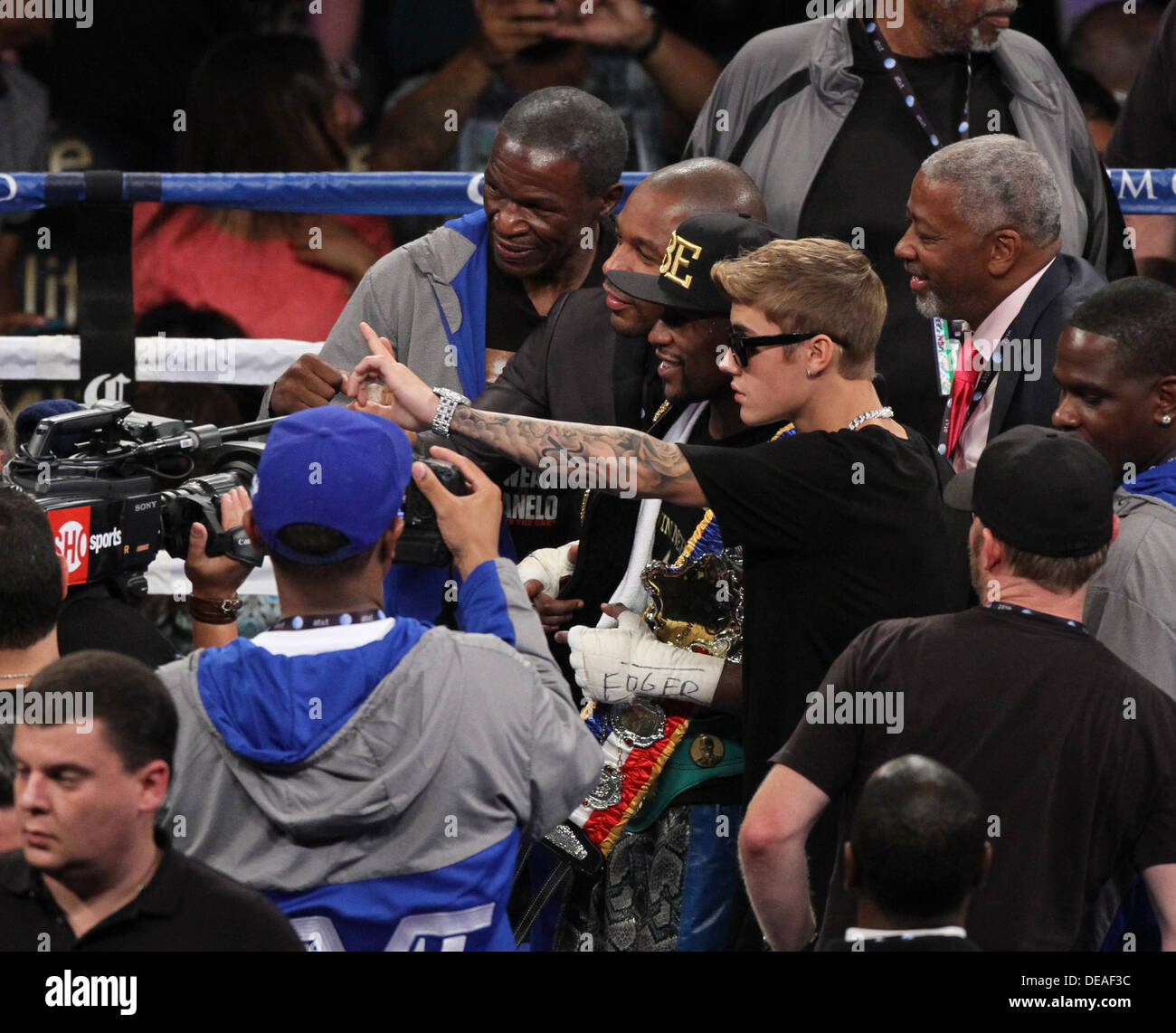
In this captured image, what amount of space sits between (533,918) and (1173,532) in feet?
4.25

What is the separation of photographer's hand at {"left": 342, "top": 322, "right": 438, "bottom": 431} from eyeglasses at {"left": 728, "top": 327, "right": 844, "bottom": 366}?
0.53m

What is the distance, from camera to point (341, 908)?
205 cm

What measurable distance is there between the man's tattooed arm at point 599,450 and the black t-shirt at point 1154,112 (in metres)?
2.73

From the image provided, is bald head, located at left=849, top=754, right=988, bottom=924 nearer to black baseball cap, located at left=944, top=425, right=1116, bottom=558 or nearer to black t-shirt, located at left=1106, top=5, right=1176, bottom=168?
black baseball cap, located at left=944, top=425, right=1116, bottom=558

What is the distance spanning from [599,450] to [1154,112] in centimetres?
281

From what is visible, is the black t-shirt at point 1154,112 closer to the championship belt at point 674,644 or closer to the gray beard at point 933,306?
the gray beard at point 933,306

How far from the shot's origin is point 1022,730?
215cm

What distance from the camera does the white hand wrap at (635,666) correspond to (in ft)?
9.18

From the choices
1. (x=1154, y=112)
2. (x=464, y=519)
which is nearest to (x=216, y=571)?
(x=464, y=519)

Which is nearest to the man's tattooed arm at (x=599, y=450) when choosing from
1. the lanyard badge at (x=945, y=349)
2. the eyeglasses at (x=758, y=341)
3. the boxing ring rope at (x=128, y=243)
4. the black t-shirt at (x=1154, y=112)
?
the eyeglasses at (x=758, y=341)

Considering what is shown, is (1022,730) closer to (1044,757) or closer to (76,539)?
(1044,757)

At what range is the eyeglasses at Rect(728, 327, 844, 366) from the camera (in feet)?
8.62

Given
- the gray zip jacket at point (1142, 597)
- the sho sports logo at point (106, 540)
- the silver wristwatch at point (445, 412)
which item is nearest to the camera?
the gray zip jacket at point (1142, 597)

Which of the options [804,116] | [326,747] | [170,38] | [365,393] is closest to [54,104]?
[170,38]
